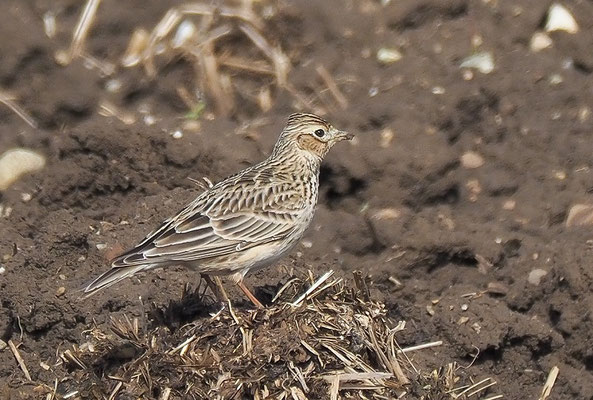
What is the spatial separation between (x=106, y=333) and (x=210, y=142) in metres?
2.49

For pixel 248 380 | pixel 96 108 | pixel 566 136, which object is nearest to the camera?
pixel 248 380

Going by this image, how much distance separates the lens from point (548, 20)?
1091cm

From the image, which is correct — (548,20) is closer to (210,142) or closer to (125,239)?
(210,142)

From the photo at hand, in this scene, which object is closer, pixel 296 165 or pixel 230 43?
pixel 296 165

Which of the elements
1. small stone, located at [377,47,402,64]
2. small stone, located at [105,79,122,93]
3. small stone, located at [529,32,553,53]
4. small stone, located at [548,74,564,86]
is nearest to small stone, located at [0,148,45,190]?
small stone, located at [105,79,122,93]

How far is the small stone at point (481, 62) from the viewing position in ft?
33.6

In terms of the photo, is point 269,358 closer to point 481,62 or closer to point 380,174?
point 380,174

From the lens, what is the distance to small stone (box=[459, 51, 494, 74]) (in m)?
10.2

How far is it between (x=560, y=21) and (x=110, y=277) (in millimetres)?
5587

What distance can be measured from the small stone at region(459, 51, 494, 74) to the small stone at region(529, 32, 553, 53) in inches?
17.4

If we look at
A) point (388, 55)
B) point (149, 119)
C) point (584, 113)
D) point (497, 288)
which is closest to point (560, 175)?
point (584, 113)

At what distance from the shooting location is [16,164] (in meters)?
9.30

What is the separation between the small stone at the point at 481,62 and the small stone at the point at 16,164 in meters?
3.54

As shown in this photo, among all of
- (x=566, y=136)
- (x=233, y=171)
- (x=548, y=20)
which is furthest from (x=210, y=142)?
(x=548, y=20)
